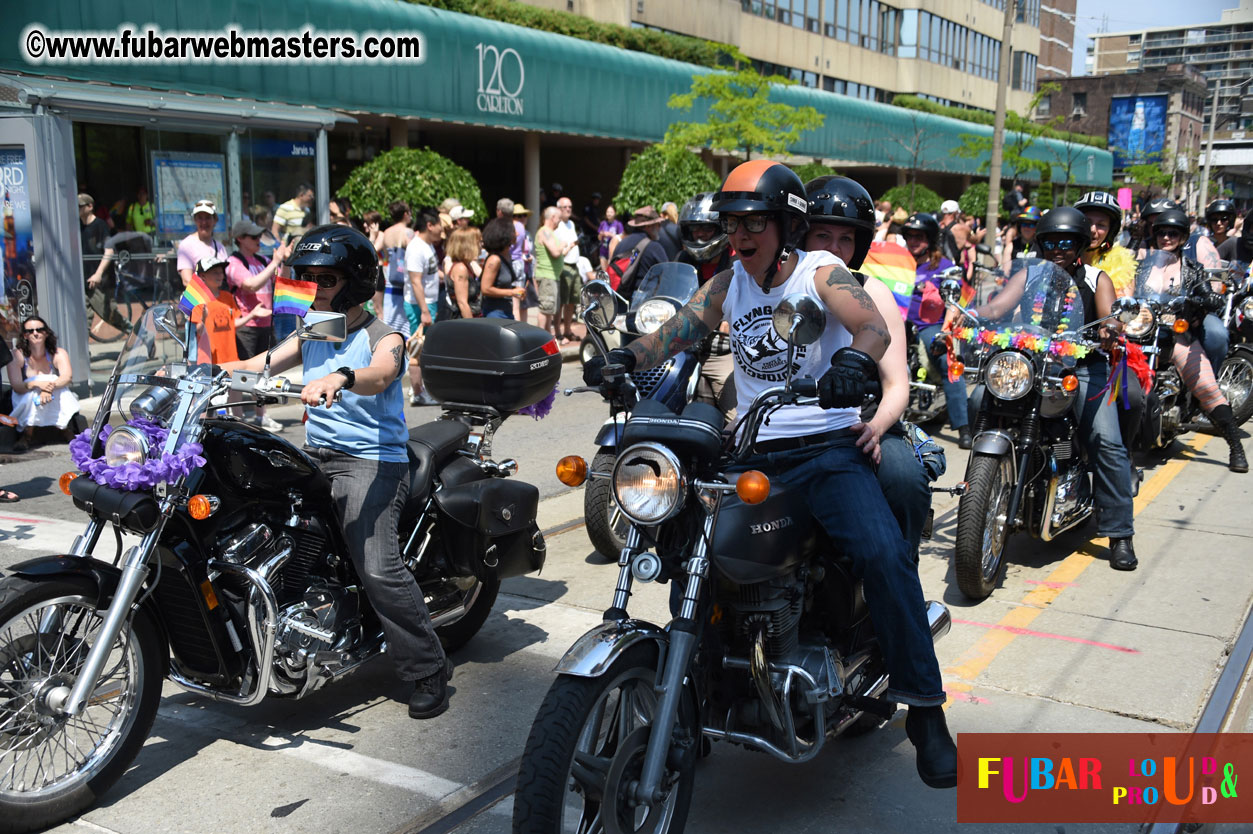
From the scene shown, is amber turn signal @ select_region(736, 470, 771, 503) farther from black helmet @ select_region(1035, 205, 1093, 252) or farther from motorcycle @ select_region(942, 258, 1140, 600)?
black helmet @ select_region(1035, 205, 1093, 252)

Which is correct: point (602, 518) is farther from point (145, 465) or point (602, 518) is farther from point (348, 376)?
point (145, 465)

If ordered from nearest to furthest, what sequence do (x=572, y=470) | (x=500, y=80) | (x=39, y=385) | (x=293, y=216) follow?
(x=572, y=470) < (x=39, y=385) < (x=293, y=216) < (x=500, y=80)

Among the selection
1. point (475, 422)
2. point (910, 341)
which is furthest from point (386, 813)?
point (910, 341)

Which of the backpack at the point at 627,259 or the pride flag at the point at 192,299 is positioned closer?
the pride flag at the point at 192,299

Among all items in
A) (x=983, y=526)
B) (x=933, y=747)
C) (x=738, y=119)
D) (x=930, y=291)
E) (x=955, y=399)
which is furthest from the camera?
(x=738, y=119)

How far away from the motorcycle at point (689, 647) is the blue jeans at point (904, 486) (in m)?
0.41

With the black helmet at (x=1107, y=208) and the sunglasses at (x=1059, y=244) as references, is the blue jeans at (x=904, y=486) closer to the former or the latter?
the sunglasses at (x=1059, y=244)

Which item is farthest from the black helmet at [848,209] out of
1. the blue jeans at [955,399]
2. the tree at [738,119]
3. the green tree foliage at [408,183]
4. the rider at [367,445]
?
the tree at [738,119]

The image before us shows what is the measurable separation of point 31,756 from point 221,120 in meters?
11.2

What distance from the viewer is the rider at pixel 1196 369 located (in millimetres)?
9000

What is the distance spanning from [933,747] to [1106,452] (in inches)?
140

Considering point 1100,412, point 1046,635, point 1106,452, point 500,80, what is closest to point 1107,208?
point 1100,412

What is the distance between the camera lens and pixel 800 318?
2.99 metres

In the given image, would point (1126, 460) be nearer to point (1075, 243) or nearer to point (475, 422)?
point (1075, 243)
